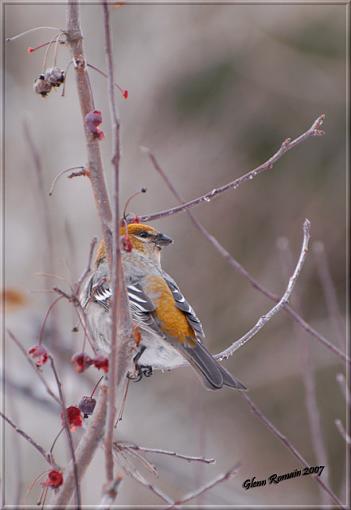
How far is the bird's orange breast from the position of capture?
11.0 feet

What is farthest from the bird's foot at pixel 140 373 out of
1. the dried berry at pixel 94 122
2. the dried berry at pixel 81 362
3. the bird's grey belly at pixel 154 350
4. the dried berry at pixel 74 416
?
the dried berry at pixel 94 122

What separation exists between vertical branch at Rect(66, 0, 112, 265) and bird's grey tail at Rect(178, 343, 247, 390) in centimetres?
114

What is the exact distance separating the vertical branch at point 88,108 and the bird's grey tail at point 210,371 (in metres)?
1.14

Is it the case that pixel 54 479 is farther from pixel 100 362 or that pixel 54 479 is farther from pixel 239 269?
pixel 239 269

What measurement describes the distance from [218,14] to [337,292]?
389 centimetres

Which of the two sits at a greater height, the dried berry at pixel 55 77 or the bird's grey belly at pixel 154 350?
the dried berry at pixel 55 77

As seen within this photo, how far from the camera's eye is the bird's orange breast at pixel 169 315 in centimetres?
336

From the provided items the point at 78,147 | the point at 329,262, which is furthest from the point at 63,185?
the point at 329,262

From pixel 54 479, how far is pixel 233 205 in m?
7.20

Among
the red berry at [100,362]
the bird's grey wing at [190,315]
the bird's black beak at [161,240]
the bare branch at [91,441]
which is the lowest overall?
the bare branch at [91,441]

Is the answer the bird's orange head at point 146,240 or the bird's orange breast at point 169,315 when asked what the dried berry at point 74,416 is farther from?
the bird's orange head at point 146,240

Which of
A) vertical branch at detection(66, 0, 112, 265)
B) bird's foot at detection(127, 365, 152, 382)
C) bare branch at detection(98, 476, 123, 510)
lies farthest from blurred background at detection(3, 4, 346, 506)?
bare branch at detection(98, 476, 123, 510)

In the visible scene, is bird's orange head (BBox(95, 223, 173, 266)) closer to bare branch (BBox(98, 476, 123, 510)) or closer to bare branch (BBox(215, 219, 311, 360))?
bare branch (BBox(215, 219, 311, 360))

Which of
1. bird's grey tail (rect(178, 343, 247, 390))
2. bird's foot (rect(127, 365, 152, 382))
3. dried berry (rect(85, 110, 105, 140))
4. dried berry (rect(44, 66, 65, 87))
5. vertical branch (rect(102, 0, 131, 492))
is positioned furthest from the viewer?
bird's foot (rect(127, 365, 152, 382))
